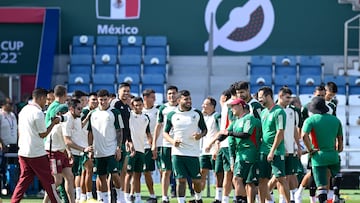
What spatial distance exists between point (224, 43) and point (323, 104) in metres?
15.1

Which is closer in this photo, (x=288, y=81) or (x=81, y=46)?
(x=288, y=81)

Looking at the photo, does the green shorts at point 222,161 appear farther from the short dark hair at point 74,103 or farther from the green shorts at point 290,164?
the short dark hair at point 74,103

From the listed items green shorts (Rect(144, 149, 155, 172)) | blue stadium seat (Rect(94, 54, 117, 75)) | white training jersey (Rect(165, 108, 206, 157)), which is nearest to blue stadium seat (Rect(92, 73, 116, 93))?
blue stadium seat (Rect(94, 54, 117, 75))

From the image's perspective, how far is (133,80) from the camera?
3209 centimetres

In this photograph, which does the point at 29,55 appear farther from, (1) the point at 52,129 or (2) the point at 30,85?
(1) the point at 52,129

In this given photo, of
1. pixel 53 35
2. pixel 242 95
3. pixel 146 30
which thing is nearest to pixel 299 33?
pixel 146 30

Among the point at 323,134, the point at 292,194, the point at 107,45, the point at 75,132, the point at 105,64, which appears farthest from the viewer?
the point at 107,45

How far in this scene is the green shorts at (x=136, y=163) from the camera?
72.0 ft

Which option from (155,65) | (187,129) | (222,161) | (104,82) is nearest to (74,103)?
(187,129)

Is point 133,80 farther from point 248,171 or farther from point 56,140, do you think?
point 248,171

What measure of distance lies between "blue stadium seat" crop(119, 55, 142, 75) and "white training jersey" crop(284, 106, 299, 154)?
1282 centimetres

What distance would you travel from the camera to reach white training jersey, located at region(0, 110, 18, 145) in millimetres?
25328

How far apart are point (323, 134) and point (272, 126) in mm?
820

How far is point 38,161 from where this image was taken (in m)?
18.3
